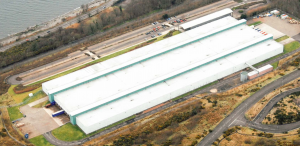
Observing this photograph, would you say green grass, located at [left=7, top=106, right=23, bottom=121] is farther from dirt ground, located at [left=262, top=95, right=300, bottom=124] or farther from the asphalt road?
dirt ground, located at [left=262, top=95, right=300, bottom=124]

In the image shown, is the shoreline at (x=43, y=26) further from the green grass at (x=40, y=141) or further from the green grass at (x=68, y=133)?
the green grass at (x=40, y=141)

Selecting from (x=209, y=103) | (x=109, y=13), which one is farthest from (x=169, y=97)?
(x=109, y=13)

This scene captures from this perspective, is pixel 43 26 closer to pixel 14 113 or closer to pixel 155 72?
pixel 14 113

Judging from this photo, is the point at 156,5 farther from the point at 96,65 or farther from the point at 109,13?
the point at 96,65

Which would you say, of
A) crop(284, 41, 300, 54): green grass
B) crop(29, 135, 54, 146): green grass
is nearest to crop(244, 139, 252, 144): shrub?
crop(29, 135, 54, 146): green grass

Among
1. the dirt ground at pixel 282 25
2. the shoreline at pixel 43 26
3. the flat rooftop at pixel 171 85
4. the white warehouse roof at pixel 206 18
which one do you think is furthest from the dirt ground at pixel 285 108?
the shoreline at pixel 43 26

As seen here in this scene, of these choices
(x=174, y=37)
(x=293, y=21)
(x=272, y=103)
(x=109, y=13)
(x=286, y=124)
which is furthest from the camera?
(x=109, y=13)
